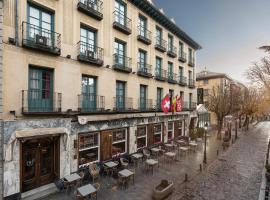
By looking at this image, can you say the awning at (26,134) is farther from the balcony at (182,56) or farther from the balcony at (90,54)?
the balcony at (182,56)

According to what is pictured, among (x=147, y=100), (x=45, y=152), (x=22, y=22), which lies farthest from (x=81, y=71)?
(x=147, y=100)

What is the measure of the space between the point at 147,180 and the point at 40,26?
12275 mm

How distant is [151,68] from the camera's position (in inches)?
759

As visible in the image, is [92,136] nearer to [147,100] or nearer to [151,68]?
[147,100]

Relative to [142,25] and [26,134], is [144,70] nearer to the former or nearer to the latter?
[142,25]

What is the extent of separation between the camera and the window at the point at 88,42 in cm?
1262

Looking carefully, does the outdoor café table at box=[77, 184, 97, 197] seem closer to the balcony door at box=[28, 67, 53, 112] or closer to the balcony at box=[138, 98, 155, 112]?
the balcony door at box=[28, 67, 53, 112]

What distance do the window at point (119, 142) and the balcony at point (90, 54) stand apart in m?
6.08

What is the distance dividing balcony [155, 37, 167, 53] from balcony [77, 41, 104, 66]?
27.4ft

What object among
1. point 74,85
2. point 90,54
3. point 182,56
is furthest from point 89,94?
point 182,56

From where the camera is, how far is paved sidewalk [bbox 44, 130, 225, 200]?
10.3 meters

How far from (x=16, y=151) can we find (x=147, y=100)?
1243 centimetres

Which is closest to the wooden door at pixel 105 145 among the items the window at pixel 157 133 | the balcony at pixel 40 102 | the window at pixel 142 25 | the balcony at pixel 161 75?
the balcony at pixel 40 102

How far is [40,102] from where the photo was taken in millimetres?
10383
